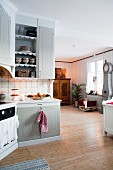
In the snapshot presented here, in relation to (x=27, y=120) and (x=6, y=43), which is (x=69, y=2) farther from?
(x=27, y=120)

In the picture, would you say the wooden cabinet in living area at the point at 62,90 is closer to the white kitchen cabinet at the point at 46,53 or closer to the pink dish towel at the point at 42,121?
the white kitchen cabinet at the point at 46,53

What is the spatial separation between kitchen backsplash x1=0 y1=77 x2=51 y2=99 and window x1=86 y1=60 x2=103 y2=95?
3834 millimetres

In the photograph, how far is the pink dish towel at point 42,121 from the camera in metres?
2.84

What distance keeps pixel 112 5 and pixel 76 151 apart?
274cm

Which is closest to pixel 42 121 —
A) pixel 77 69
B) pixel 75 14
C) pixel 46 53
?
pixel 46 53

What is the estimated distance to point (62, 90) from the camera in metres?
7.97

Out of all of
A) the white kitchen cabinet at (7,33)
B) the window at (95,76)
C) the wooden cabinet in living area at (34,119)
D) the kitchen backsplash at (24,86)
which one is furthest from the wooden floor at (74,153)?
the window at (95,76)

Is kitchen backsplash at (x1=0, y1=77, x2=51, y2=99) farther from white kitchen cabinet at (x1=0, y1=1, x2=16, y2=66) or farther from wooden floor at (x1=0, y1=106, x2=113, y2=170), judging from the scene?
wooden floor at (x1=0, y1=106, x2=113, y2=170)

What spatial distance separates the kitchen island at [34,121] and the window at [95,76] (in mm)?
4130

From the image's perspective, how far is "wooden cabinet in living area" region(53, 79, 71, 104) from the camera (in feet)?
25.6

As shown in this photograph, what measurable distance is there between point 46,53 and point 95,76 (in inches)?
170

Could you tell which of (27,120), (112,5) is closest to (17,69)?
(27,120)

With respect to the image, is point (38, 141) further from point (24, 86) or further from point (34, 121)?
point (24, 86)

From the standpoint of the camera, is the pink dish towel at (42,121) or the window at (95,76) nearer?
the pink dish towel at (42,121)
